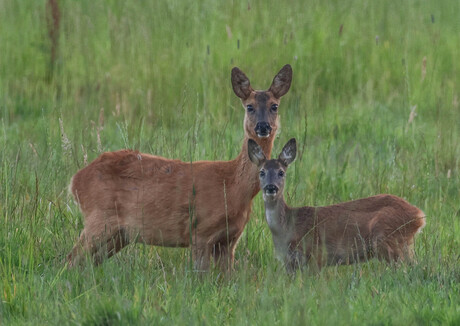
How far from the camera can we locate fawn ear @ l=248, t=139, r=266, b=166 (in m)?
5.91

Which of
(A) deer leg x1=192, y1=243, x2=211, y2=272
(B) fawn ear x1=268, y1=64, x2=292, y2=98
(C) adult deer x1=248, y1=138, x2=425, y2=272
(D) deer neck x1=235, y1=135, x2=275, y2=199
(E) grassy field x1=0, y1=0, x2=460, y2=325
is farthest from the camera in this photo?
(B) fawn ear x1=268, y1=64, x2=292, y2=98

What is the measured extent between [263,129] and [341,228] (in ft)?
3.04

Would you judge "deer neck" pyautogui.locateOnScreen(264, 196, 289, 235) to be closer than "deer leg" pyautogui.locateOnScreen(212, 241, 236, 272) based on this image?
No

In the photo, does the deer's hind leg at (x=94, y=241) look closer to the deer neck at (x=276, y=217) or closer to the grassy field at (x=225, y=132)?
the grassy field at (x=225, y=132)

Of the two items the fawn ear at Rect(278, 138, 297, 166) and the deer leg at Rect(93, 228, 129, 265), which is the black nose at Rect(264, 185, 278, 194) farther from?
the deer leg at Rect(93, 228, 129, 265)

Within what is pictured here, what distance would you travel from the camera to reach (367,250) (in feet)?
20.4

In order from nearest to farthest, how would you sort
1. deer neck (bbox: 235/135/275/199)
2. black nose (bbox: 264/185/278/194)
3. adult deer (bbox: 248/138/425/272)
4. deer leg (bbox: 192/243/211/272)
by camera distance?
deer leg (bbox: 192/243/211/272), black nose (bbox: 264/185/278/194), deer neck (bbox: 235/135/275/199), adult deer (bbox: 248/138/425/272)

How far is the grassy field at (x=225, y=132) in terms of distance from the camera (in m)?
4.66

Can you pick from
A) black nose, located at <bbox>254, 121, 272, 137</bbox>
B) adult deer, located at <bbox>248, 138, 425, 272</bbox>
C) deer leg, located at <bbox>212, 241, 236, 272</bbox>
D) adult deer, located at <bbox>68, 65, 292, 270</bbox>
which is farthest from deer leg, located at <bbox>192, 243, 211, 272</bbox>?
black nose, located at <bbox>254, 121, 272, 137</bbox>

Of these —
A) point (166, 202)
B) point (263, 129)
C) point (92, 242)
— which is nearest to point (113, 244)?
point (92, 242)

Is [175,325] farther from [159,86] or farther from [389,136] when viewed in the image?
[159,86]

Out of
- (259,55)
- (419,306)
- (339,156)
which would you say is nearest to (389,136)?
(339,156)

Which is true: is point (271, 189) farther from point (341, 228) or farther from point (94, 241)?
point (94, 241)

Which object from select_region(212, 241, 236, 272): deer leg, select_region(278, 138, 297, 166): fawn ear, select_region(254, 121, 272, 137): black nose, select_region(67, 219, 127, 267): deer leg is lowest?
select_region(212, 241, 236, 272): deer leg
